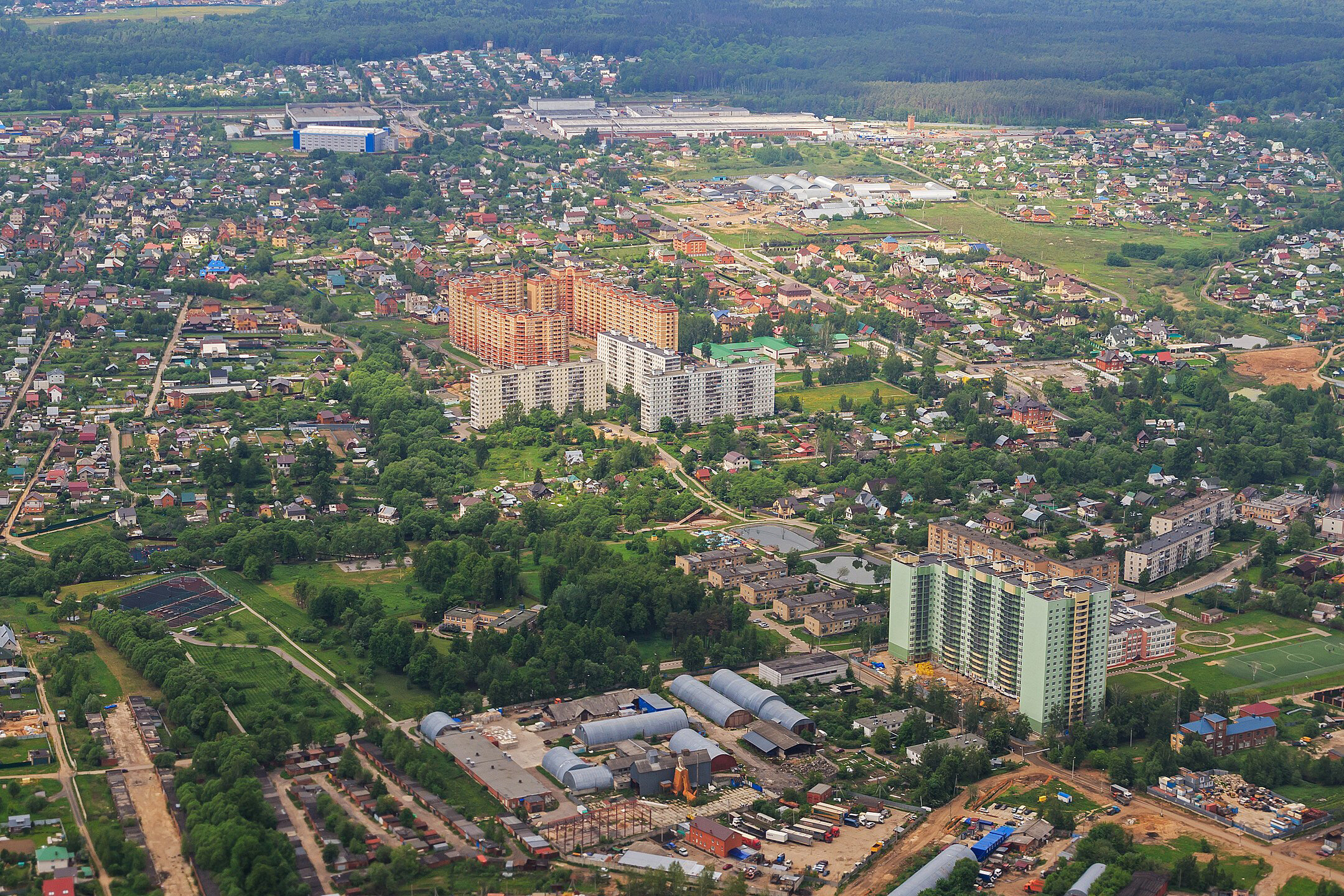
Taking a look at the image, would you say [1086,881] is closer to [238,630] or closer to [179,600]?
[238,630]

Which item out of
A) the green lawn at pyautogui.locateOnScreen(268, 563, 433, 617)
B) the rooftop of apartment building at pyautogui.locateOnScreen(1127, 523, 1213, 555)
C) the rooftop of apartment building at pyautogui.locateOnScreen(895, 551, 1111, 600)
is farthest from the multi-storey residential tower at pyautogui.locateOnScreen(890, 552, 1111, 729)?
the green lawn at pyautogui.locateOnScreen(268, 563, 433, 617)

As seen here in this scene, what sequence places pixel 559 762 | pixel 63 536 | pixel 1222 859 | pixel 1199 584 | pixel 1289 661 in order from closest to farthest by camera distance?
pixel 1222 859 → pixel 559 762 → pixel 1289 661 → pixel 1199 584 → pixel 63 536

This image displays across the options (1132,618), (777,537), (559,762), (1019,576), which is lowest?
(777,537)

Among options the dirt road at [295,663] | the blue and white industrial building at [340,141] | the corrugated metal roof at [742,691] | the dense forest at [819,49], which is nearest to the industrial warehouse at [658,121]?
the dense forest at [819,49]

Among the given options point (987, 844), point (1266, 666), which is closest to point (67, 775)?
point (987, 844)

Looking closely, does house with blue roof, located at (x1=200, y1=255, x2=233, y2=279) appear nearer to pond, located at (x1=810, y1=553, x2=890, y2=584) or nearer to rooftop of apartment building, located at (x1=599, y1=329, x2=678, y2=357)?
rooftop of apartment building, located at (x1=599, y1=329, x2=678, y2=357)

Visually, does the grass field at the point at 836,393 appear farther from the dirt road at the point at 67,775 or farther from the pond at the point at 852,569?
the dirt road at the point at 67,775
